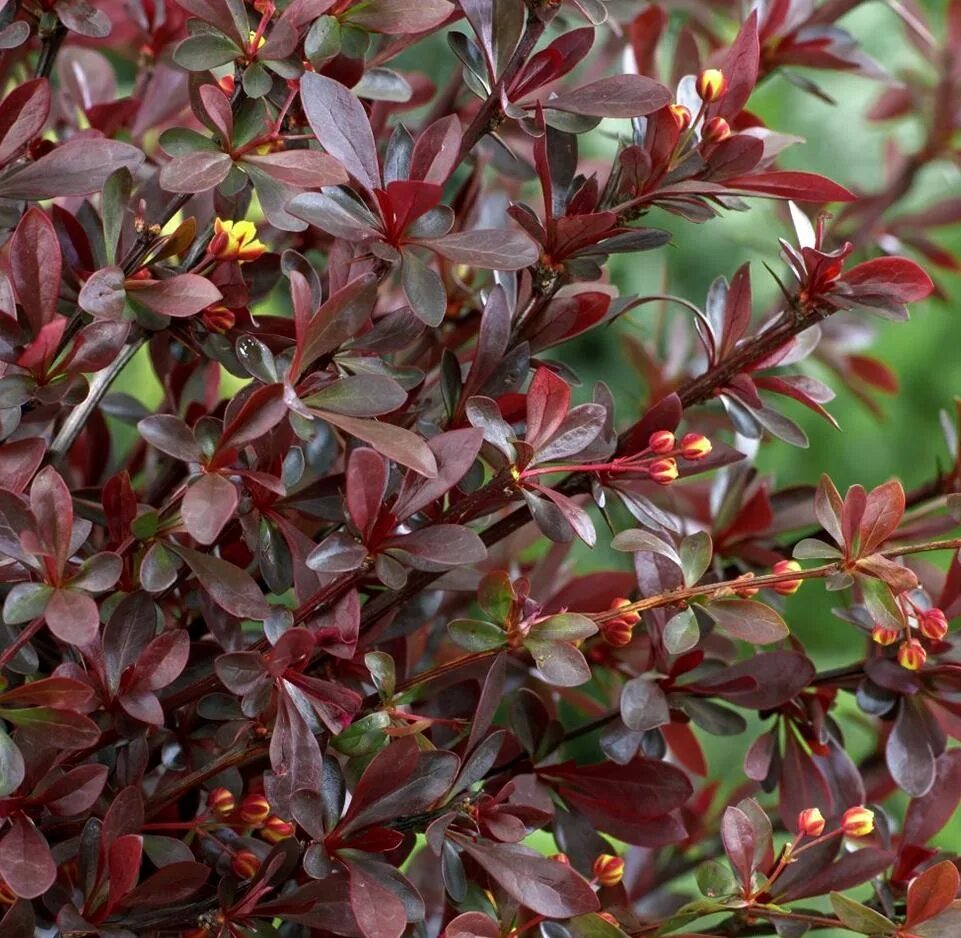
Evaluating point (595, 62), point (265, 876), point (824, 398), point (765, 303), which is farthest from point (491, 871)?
point (765, 303)

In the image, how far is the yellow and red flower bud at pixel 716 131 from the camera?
1.36 ft

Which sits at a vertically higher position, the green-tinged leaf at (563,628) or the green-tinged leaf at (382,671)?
the green-tinged leaf at (563,628)

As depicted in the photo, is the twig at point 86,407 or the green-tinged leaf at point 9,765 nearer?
the green-tinged leaf at point 9,765

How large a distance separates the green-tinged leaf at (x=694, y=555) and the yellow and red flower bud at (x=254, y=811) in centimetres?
17

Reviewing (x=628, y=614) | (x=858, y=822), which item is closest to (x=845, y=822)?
(x=858, y=822)

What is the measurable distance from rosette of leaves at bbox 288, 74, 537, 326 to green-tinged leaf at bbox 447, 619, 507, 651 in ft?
0.34

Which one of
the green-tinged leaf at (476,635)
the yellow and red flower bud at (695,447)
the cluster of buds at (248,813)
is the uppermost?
the yellow and red flower bud at (695,447)

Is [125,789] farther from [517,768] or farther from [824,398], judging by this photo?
[824,398]

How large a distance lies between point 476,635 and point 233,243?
0.15 metres

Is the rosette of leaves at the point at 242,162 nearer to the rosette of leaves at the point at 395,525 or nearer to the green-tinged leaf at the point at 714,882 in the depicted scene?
the rosette of leaves at the point at 395,525

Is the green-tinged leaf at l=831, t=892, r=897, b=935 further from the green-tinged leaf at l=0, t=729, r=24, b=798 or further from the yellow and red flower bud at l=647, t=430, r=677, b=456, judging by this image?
the green-tinged leaf at l=0, t=729, r=24, b=798

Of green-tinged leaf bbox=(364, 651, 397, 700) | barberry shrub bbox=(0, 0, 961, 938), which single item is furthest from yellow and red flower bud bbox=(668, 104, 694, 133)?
green-tinged leaf bbox=(364, 651, 397, 700)

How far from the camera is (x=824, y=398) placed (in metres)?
0.46

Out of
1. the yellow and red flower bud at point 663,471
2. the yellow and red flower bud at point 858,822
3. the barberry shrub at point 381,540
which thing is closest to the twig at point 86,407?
the barberry shrub at point 381,540
